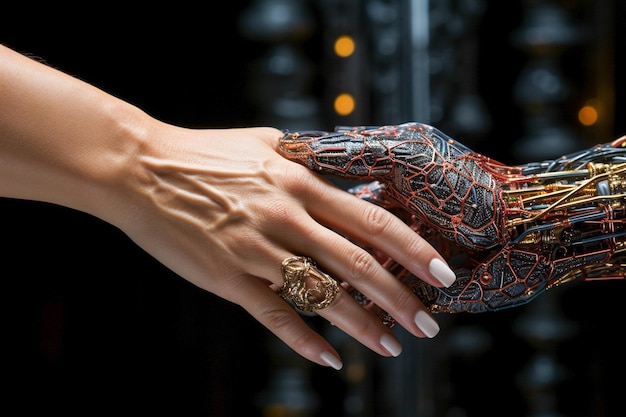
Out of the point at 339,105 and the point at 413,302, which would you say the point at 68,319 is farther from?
the point at 413,302

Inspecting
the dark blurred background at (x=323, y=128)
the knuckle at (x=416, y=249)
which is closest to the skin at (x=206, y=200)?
the knuckle at (x=416, y=249)

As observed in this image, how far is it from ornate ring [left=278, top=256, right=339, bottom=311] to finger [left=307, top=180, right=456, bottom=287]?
60 mm

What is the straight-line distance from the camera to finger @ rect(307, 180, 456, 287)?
0.71m

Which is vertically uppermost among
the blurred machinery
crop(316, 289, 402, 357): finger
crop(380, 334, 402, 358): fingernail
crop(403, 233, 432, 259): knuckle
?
the blurred machinery

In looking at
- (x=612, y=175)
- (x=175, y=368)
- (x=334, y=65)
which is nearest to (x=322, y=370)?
(x=175, y=368)

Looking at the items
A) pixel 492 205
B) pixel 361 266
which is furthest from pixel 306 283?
pixel 492 205

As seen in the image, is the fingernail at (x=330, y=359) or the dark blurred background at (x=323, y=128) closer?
the fingernail at (x=330, y=359)

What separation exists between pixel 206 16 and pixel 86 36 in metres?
0.26

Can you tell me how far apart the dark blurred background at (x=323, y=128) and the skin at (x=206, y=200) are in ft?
2.40

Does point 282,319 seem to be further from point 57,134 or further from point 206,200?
point 57,134

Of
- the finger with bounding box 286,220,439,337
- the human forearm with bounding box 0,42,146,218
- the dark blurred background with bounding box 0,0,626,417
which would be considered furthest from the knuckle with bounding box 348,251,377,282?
the dark blurred background with bounding box 0,0,626,417

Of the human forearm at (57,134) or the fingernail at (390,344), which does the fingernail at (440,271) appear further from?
the human forearm at (57,134)

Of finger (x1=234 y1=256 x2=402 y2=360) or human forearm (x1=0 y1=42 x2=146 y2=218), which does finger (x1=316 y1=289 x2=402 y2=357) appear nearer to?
finger (x1=234 y1=256 x2=402 y2=360)

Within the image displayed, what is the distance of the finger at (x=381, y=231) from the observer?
71 cm
